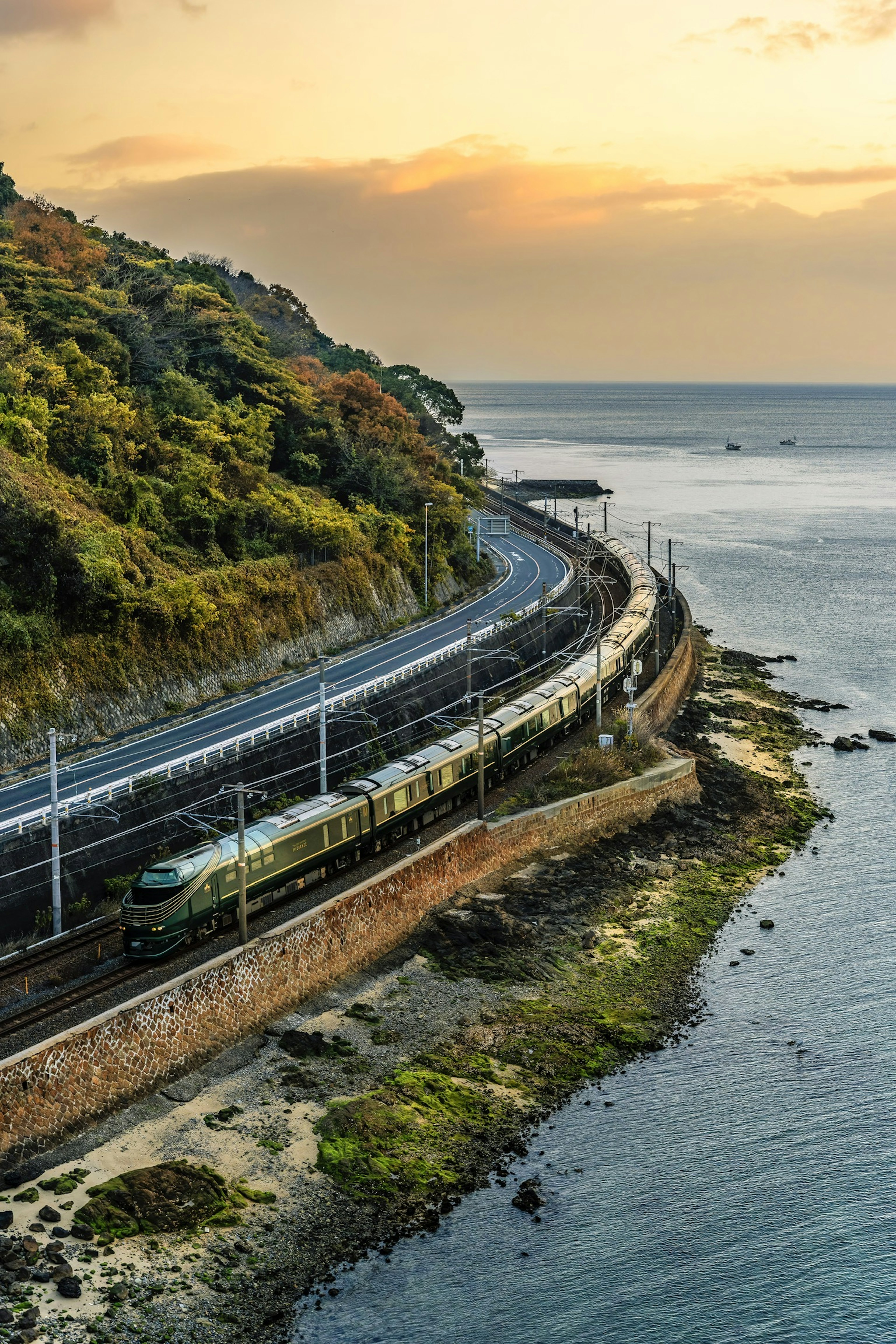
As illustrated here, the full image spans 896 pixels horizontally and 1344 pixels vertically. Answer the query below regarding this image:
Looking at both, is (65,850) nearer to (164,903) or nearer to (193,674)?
(164,903)

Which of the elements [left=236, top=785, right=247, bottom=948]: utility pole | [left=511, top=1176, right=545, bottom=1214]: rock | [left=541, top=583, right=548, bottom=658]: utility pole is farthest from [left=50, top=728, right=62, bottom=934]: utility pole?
[left=541, top=583, right=548, bottom=658]: utility pole

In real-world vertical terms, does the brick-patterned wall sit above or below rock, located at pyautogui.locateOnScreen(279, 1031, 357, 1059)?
above

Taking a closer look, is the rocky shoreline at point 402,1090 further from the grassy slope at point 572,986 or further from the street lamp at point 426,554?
the street lamp at point 426,554

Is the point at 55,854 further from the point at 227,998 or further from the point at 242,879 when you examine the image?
the point at 227,998

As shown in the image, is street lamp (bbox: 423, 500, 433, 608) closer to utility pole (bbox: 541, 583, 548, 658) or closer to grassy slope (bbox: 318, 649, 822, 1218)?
utility pole (bbox: 541, 583, 548, 658)

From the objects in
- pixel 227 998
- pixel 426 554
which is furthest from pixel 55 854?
pixel 426 554

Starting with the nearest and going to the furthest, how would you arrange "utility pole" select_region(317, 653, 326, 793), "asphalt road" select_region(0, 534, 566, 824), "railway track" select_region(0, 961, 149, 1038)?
1. "railway track" select_region(0, 961, 149, 1038)
2. "utility pole" select_region(317, 653, 326, 793)
3. "asphalt road" select_region(0, 534, 566, 824)
